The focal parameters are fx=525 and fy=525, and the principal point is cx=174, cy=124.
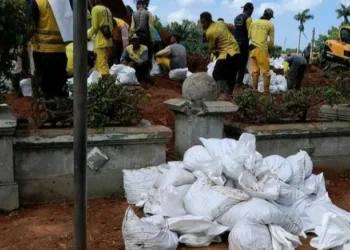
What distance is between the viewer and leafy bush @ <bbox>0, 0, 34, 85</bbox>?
410 centimetres

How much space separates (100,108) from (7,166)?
3.05ft

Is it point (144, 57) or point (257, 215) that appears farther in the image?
point (144, 57)

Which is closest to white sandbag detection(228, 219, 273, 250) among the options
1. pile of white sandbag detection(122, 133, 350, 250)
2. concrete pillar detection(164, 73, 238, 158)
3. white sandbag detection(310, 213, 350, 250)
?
pile of white sandbag detection(122, 133, 350, 250)

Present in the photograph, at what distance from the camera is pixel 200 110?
16.1 feet

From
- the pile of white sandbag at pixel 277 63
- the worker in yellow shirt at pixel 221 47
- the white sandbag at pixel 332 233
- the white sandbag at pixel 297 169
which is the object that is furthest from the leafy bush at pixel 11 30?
the pile of white sandbag at pixel 277 63

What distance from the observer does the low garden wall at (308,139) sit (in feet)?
16.8

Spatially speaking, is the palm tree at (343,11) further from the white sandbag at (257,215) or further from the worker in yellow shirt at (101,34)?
the white sandbag at (257,215)

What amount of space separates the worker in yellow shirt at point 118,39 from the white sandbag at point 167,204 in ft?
24.3

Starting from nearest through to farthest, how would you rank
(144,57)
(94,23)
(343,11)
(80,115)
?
(80,115) < (94,23) < (144,57) < (343,11)

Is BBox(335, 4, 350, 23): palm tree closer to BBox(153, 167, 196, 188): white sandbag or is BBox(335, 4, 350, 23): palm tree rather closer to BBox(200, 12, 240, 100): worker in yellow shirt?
BBox(200, 12, 240, 100): worker in yellow shirt

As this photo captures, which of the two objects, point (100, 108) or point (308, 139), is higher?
A: point (100, 108)

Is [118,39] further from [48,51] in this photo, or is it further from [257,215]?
[257,215]

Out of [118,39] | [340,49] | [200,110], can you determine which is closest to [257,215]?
[200,110]

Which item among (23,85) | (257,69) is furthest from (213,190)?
(257,69)
